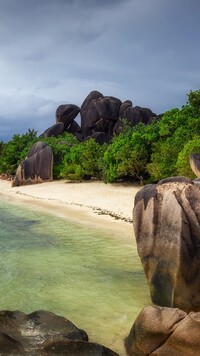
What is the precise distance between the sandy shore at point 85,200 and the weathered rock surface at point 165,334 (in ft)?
38.1

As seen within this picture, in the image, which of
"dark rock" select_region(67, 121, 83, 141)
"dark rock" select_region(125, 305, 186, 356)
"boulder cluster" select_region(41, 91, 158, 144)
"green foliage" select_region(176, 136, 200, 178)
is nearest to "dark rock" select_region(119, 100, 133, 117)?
"boulder cluster" select_region(41, 91, 158, 144)

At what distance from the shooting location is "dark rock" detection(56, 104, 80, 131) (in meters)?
71.6

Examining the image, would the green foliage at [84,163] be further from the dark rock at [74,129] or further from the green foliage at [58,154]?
the dark rock at [74,129]

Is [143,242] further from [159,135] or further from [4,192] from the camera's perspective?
[4,192]

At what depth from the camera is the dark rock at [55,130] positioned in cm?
6838

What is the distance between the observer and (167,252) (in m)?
8.82

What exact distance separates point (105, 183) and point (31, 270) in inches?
969

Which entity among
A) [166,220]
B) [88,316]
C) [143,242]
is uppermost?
[166,220]

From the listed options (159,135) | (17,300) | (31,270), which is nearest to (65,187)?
(159,135)

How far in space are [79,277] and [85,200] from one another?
1788cm

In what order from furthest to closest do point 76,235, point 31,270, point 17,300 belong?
1. point 76,235
2. point 31,270
3. point 17,300

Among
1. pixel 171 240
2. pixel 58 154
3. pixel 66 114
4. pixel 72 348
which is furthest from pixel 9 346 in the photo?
pixel 66 114

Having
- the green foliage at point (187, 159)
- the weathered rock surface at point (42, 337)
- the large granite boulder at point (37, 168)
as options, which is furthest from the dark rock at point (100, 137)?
the weathered rock surface at point (42, 337)

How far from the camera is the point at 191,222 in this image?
8898 mm
